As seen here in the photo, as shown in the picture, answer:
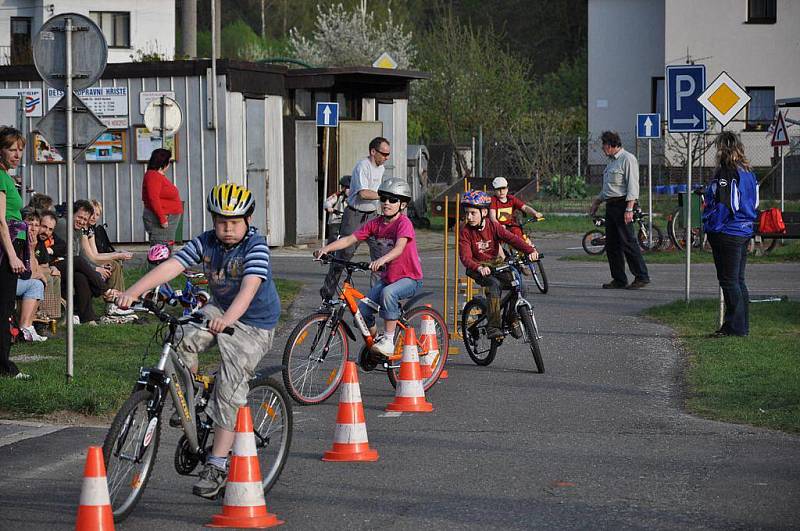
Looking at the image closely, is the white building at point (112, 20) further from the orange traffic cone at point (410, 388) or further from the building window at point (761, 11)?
the orange traffic cone at point (410, 388)

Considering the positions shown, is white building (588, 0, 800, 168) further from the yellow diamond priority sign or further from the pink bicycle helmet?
the pink bicycle helmet

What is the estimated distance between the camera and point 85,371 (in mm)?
10977

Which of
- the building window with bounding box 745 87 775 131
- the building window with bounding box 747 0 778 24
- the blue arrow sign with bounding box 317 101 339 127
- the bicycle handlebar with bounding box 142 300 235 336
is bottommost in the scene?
the bicycle handlebar with bounding box 142 300 235 336

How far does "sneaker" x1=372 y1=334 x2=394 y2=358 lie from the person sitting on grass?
13.8ft

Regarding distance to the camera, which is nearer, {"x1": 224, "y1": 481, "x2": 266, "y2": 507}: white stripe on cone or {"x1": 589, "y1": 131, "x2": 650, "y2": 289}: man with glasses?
{"x1": 224, "y1": 481, "x2": 266, "y2": 507}: white stripe on cone

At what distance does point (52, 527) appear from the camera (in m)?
6.36

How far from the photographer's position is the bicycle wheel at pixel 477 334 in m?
11.7

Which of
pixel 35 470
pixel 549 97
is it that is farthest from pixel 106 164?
pixel 549 97

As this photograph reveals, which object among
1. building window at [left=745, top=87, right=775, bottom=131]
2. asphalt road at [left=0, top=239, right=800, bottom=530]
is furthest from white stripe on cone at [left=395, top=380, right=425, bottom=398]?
building window at [left=745, top=87, right=775, bottom=131]

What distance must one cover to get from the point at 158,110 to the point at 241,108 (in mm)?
2643

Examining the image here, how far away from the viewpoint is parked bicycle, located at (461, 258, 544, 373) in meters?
11.4

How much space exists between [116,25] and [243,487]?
5331cm

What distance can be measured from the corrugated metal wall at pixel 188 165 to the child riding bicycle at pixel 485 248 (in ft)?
43.9

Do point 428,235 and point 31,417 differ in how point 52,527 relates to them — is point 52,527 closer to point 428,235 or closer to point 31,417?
point 31,417
